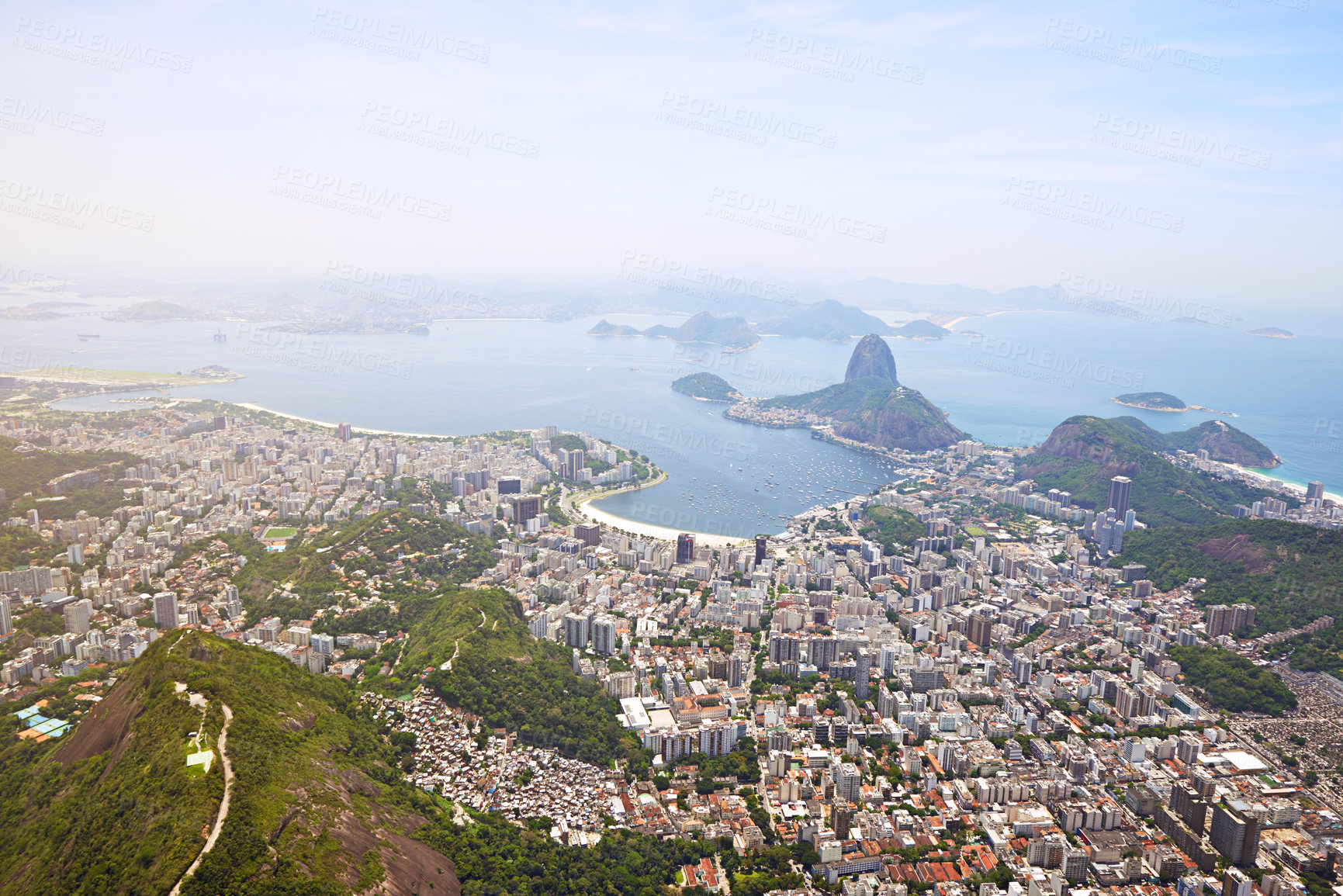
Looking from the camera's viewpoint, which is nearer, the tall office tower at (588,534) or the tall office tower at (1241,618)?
the tall office tower at (1241,618)

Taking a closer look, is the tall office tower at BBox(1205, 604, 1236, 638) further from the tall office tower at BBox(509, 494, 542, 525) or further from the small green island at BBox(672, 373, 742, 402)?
the small green island at BBox(672, 373, 742, 402)

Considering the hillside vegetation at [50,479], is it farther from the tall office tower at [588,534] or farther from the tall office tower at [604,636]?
the tall office tower at [604,636]

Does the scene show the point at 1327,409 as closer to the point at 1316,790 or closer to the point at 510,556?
the point at 1316,790

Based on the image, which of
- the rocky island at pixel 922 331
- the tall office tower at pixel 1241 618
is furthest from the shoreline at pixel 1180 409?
the rocky island at pixel 922 331

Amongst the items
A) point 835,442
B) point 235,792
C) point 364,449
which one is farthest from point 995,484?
point 235,792

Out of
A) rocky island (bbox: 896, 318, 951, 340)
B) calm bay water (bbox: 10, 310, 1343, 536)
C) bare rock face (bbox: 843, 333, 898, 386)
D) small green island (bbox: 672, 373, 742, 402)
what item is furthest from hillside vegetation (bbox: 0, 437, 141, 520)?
rocky island (bbox: 896, 318, 951, 340)

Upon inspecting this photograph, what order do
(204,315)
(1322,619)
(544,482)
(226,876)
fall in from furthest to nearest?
(204,315), (544,482), (1322,619), (226,876)
